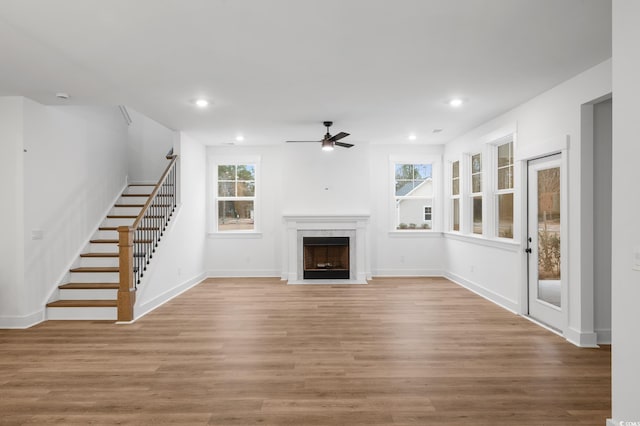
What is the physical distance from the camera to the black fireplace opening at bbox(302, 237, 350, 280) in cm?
754

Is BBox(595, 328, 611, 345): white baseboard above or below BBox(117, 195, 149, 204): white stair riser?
below

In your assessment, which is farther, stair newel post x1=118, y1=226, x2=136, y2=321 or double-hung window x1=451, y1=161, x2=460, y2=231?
double-hung window x1=451, y1=161, x2=460, y2=231

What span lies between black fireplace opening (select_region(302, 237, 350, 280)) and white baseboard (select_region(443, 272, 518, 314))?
2.05m

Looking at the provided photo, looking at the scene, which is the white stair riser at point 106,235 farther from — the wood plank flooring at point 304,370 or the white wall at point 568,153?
the white wall at point 568,153

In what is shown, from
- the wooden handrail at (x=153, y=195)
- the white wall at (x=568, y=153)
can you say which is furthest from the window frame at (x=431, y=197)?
the wooden handrail at (x=153, y=195)

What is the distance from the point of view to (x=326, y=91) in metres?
4.27

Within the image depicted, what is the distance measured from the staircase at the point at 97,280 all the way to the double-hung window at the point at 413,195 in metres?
5.08

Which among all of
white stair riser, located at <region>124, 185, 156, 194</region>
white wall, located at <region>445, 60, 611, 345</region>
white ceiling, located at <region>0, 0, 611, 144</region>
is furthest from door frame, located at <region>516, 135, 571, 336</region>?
white stair riser, located at <region>124, 185, 156, 194</region>

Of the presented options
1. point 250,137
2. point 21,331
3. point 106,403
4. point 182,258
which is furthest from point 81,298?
point 250,137

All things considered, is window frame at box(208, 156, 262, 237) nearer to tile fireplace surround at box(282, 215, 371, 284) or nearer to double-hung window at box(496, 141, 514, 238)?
tile fireplace surround at box(282, 215, 371, 284)

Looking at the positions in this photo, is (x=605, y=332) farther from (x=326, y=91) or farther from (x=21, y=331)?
(x=21, y=331)

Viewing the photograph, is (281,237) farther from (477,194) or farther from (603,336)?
(603,336)

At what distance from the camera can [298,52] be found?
321 centimetres

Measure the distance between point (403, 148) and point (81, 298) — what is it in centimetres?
624
